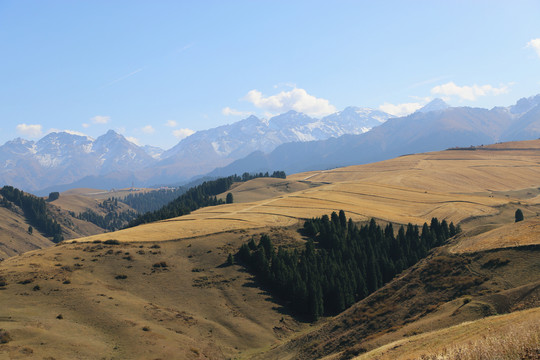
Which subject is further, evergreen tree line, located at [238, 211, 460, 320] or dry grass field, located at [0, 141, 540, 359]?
evergreen tree line, located at [238, 211, 460, 320]

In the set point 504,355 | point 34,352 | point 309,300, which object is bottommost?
point 309,300

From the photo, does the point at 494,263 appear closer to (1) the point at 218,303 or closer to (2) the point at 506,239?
(2) the point at 506,239

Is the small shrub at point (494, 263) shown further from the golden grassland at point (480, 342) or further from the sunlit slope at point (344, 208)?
the sunlit slope at point (344, 208)

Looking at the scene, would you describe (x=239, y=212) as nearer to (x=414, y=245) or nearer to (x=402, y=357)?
(x=414, y=245)

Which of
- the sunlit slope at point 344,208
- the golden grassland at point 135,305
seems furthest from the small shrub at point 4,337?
the sunlit slope at point 344,208

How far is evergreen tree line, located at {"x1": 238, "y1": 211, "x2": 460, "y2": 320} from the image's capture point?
82.1 metres

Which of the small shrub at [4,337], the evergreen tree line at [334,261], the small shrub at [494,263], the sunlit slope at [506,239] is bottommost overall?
the evergreen tree line at [334,261]

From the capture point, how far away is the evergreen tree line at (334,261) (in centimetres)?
8206

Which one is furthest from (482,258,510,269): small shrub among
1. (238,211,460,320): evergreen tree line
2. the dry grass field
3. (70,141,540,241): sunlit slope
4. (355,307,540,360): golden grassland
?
(70,141,540,241): sunlit slope

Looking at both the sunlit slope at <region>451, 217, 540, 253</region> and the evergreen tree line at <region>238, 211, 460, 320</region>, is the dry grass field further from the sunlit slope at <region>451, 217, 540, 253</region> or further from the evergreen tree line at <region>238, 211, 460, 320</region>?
the evergreen tree line at <region>238, 211, 460, 320</region>

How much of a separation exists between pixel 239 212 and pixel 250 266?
51.4 m

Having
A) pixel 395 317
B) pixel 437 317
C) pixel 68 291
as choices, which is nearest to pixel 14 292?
pixel 68 291

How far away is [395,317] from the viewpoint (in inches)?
2087

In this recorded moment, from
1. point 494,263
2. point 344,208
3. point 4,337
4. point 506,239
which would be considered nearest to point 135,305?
point 4,337
